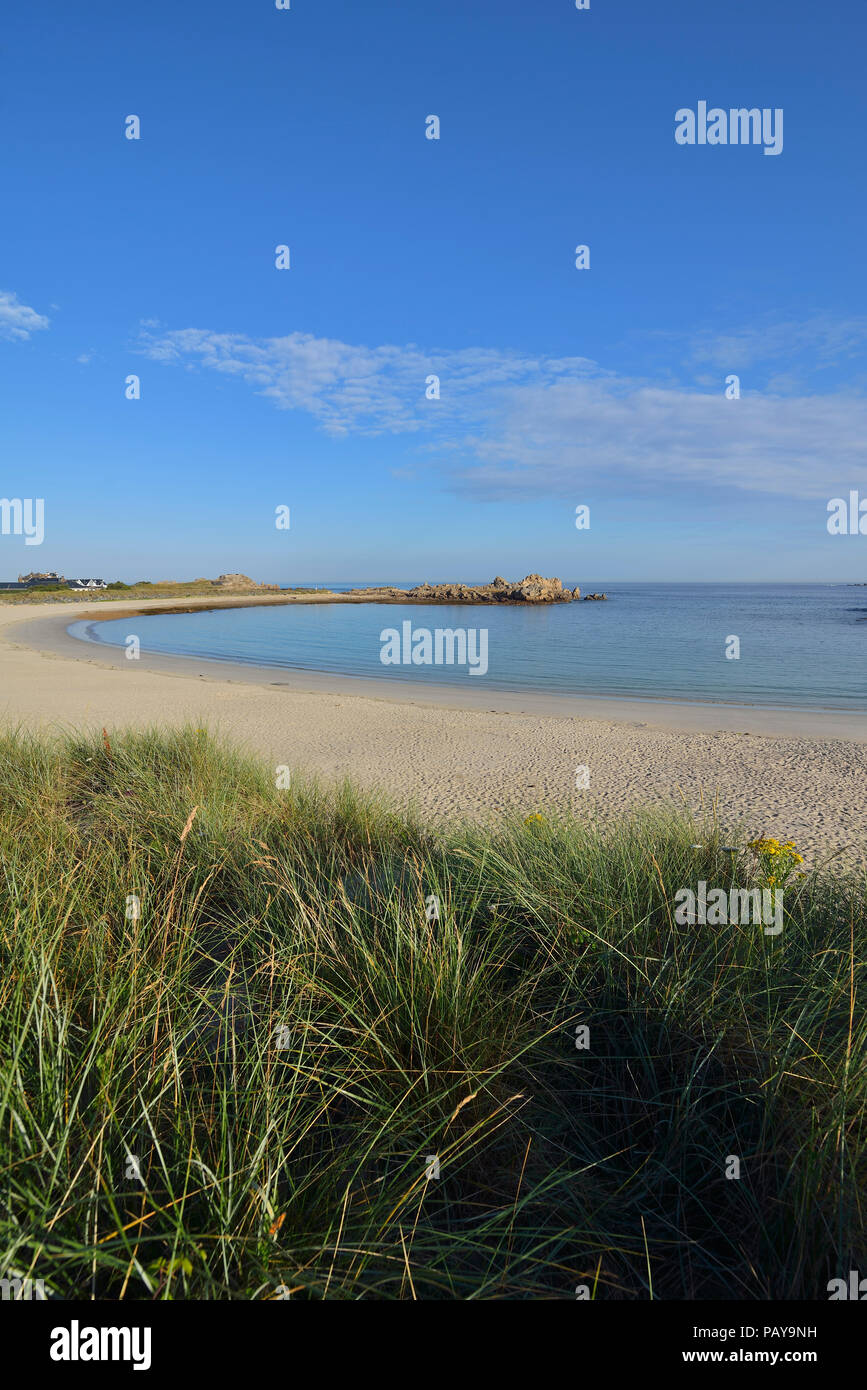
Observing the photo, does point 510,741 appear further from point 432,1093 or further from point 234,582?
point 234,582

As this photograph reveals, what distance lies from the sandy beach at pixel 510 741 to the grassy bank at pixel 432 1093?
9.67ft

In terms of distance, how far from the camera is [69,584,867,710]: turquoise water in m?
19.7

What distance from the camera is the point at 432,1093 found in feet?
7.31

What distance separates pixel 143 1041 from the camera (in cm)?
226

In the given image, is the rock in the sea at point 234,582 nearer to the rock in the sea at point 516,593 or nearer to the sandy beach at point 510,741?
the rock in the sea at point 516,593

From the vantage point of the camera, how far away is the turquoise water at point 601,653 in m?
19.7

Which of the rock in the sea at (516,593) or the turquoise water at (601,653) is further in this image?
the rock in the sea at (516,593)

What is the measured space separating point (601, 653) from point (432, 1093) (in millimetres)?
28374

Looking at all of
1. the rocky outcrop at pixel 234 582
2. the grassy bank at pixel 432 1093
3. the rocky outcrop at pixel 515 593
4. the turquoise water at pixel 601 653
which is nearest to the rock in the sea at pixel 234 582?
the rocky outcrop at pixel 234 582

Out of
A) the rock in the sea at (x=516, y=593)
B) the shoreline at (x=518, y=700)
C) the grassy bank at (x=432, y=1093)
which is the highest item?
the rock in the sea at (x=516, y=593)

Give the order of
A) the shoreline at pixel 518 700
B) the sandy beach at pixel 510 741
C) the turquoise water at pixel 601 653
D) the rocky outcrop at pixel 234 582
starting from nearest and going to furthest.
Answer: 1. the sandy beach at pixel 510 741
2. the shoreline at pixel 518 700
3. the turquoise water at pixel 601 653
4. the rocky outcrop at pixel 234 582

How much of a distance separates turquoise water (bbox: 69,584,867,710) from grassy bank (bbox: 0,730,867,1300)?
16.0 meters
